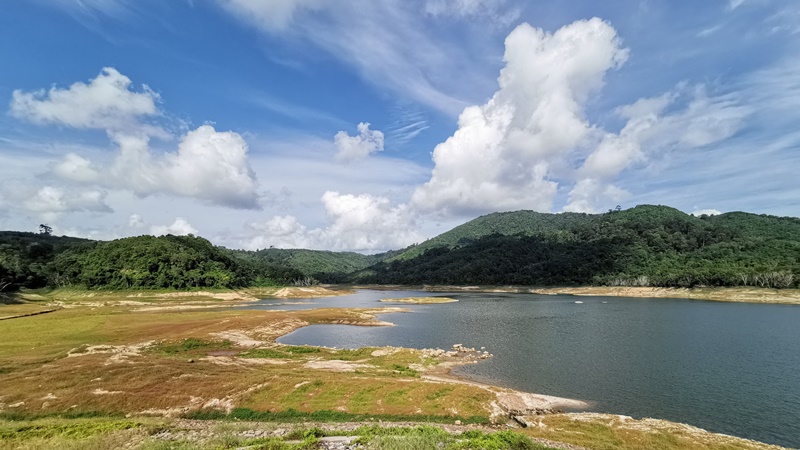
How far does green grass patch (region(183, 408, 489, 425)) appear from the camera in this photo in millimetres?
26547

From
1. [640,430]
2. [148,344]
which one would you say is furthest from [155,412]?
[640,430]

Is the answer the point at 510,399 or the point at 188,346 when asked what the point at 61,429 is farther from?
the point at 188,346

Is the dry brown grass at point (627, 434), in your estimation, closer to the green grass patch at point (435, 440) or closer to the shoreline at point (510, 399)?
the shoreline at point (510, 399)

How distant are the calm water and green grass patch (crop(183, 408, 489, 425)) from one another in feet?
39.4

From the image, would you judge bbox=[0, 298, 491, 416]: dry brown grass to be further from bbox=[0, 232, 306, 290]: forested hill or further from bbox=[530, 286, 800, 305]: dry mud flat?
bbox=[530, 286, 800, 305]: dry mud flat

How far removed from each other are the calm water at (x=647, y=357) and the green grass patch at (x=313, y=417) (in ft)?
39.4

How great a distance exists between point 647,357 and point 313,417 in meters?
40.3

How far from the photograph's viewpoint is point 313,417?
2684 cm

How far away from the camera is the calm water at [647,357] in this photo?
2923 centimetres

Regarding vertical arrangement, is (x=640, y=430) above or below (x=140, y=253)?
below

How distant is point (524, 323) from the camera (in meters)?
75.8

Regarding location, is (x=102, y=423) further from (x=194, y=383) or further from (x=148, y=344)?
(x=148, y=344)

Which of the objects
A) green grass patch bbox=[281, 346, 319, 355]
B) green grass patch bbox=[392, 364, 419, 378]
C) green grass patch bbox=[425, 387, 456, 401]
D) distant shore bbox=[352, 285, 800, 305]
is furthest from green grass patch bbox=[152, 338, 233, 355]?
distant shore bbox=[352, 285, 800, 305]

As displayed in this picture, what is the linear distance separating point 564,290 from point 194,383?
166 meters
